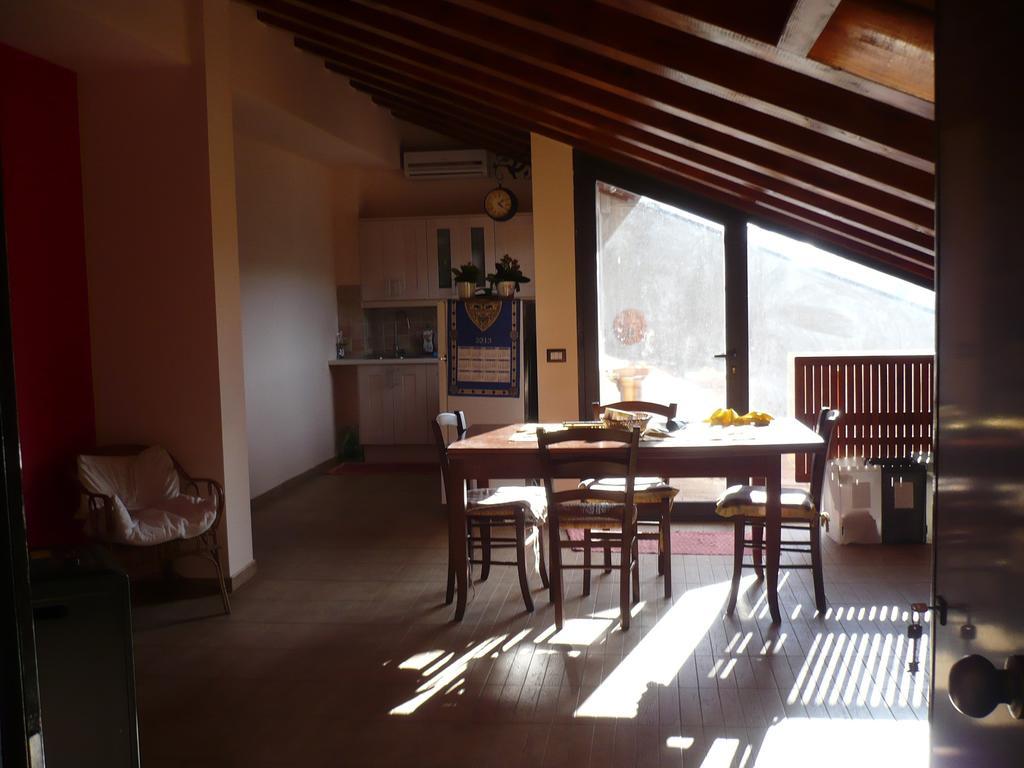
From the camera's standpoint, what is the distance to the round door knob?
98cm

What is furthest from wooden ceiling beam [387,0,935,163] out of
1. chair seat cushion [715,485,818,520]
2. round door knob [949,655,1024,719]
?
round door knob [949,655,1024,719]

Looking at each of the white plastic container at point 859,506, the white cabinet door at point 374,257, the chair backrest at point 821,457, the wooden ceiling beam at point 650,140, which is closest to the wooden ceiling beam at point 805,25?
the wooden ceiling beam at point 650,140

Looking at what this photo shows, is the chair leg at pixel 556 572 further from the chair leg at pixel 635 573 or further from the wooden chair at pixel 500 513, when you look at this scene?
the chair leg at pixel 635 573

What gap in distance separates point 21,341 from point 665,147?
3.39 metres

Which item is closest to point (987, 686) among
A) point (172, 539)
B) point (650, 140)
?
point (172, 539)

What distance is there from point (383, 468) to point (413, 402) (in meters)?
0.68

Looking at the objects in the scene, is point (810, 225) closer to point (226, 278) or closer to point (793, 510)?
point (793, 510)

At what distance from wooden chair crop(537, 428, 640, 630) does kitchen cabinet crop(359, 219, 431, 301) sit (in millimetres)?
4762

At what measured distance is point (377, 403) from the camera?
859 cm

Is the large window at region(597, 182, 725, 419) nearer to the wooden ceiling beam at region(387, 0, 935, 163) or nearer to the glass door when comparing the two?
A: the glass door

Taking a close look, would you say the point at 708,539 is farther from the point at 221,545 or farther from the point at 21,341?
the point at 21,341

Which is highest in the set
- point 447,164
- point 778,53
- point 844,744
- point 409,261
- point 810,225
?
point 447,164

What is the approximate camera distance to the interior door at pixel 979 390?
1019 millimetres

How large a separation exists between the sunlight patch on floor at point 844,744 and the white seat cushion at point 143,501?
9.21 feet
